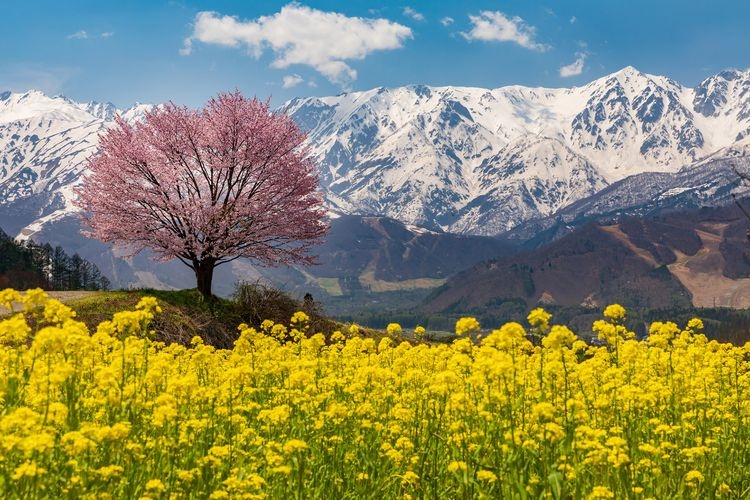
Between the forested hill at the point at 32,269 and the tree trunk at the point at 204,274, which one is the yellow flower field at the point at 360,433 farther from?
the forested hill at the point at 32,269

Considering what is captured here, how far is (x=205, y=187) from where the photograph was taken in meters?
37.2

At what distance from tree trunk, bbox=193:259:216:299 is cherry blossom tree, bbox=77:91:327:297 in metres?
0.06

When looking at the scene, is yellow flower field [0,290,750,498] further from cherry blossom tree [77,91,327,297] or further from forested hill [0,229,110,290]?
forested hill [0,229,110,290]

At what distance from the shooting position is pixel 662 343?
12.2m

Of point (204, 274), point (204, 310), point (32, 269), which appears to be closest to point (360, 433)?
point (204, 310)

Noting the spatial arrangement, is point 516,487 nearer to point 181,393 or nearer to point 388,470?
point 388,470

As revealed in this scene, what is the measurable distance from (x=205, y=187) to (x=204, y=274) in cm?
534

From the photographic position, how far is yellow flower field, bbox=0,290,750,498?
6586mm

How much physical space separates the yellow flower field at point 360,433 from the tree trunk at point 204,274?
2514 cm

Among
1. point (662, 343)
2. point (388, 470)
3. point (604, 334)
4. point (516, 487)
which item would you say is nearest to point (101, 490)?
point (388, 470)

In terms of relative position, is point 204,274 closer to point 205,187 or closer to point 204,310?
point 204,310

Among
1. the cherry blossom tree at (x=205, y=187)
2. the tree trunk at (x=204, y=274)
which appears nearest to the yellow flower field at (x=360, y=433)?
the cherry blossom tree at (x=205, y=187)

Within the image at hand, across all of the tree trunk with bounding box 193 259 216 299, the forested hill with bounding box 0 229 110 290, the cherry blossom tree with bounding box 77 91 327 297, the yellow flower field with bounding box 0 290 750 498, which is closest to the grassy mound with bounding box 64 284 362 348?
the tree trunk with bounding box 193 259 216 299

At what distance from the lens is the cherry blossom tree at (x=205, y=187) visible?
35.2 metres
